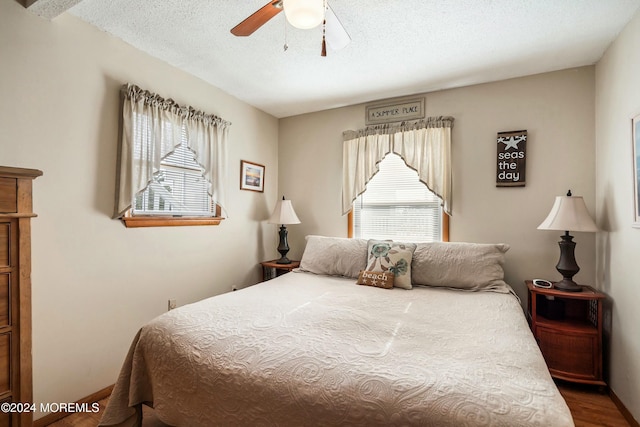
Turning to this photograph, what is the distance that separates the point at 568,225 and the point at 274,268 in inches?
108

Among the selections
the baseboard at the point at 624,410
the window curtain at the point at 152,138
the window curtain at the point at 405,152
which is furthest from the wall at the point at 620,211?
the window curtain at the point at 152,138

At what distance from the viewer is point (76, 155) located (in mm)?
1995

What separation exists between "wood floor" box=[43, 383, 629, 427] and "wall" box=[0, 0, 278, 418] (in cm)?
15

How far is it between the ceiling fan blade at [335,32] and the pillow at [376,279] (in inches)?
68.1

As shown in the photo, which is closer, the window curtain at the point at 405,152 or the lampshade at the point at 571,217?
the lampshade at the point at 571,217

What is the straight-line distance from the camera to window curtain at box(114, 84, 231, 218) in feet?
7.26

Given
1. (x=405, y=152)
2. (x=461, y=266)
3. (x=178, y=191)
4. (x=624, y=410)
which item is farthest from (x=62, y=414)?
(x=624, y=410)

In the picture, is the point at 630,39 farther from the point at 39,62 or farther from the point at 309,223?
the point at 39,62

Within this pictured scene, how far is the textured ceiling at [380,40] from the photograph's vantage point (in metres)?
1.86

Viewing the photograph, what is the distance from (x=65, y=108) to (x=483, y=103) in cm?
333

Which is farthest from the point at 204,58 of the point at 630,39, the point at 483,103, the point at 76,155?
the point at 630,39

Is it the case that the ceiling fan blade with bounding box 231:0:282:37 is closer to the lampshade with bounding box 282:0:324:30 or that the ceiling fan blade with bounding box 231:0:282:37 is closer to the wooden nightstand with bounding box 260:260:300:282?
the lampshade with bounding box 282:0:324:30

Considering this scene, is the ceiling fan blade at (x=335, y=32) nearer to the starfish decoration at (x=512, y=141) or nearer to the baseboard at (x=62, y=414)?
the starfish decoration at (x=512, y=141)

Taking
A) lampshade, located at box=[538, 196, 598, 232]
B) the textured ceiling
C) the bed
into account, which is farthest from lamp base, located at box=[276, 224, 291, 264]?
lampshade, located at box=[538, 196, 598, 232]
